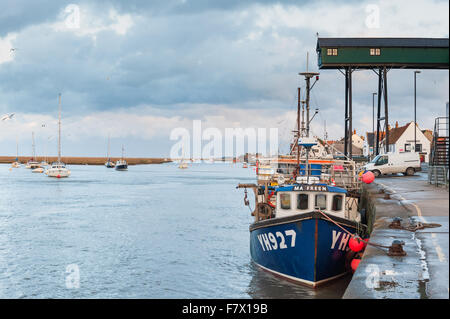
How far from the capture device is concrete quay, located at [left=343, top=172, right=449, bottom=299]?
10430 millimetres

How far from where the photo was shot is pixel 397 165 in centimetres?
4331

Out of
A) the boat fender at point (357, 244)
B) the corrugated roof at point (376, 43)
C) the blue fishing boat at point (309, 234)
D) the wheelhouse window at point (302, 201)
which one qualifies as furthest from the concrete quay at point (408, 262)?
the corrugated roof at point (376, 43)

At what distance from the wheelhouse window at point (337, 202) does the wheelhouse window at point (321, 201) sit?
0.36 meters

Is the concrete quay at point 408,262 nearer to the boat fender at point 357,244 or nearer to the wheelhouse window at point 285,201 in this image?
the boat fender at point 357,244

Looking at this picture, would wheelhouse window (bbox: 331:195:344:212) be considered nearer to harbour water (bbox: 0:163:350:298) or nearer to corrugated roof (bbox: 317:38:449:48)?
harbour water (bbox: 0:163:350:298)

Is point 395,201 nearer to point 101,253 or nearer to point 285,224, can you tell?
point 285,224

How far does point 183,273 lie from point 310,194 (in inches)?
308

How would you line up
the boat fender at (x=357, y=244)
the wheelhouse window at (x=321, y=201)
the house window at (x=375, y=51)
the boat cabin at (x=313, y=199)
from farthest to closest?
the house window at (x=375, y=51) < the wheelhouse window at (x=321, y=201) < the boat cabin at (x=313, y=199) < the boat fender at (x=357, y=244)

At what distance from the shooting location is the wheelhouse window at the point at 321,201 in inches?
778

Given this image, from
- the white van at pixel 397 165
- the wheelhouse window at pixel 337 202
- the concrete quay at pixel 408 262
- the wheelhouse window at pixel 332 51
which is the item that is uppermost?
the wheelhouse window at pixel 332 51

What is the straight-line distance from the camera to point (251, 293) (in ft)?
66.9

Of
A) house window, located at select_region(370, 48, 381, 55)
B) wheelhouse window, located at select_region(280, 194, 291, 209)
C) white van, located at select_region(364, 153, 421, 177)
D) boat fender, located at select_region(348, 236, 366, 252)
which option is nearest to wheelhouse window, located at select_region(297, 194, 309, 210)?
wheelhouse window, located at select_region(280, 194, 291, 209)

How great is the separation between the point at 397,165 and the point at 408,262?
3232cm
